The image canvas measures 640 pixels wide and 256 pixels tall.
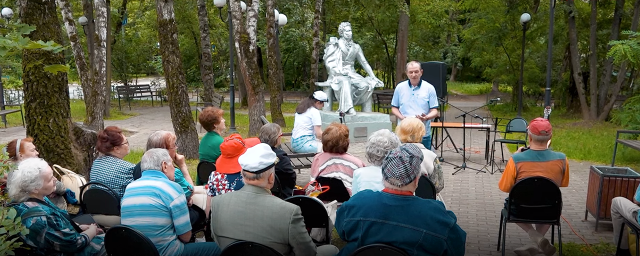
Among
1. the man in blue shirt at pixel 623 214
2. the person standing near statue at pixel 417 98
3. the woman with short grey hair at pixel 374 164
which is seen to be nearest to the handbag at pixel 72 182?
the woman with short grey hair at pixel 374 164

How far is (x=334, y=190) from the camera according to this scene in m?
4.58

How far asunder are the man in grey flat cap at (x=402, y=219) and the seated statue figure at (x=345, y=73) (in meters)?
9.42

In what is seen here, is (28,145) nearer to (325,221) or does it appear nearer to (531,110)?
(325,221)

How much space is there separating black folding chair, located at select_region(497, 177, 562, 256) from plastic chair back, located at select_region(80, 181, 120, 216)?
10.5 ft

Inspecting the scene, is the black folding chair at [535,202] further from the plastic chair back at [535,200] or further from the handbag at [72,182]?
the handbag at [72,182]

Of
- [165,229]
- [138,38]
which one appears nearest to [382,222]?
[165,229]

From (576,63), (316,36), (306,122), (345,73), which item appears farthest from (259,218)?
(576,63)

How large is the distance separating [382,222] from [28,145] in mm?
3476

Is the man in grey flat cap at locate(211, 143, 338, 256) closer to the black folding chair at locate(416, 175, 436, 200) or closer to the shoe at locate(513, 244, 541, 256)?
the black folding chair at locate(416, 175, 436, 200)

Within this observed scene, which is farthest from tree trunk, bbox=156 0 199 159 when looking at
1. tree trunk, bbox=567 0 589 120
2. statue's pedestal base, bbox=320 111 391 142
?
tree trunk, bbox=567 0 589 120

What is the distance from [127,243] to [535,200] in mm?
3194

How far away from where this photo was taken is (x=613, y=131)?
563 inches

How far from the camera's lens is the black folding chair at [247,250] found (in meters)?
2.81

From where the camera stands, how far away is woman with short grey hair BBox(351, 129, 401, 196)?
400cm
